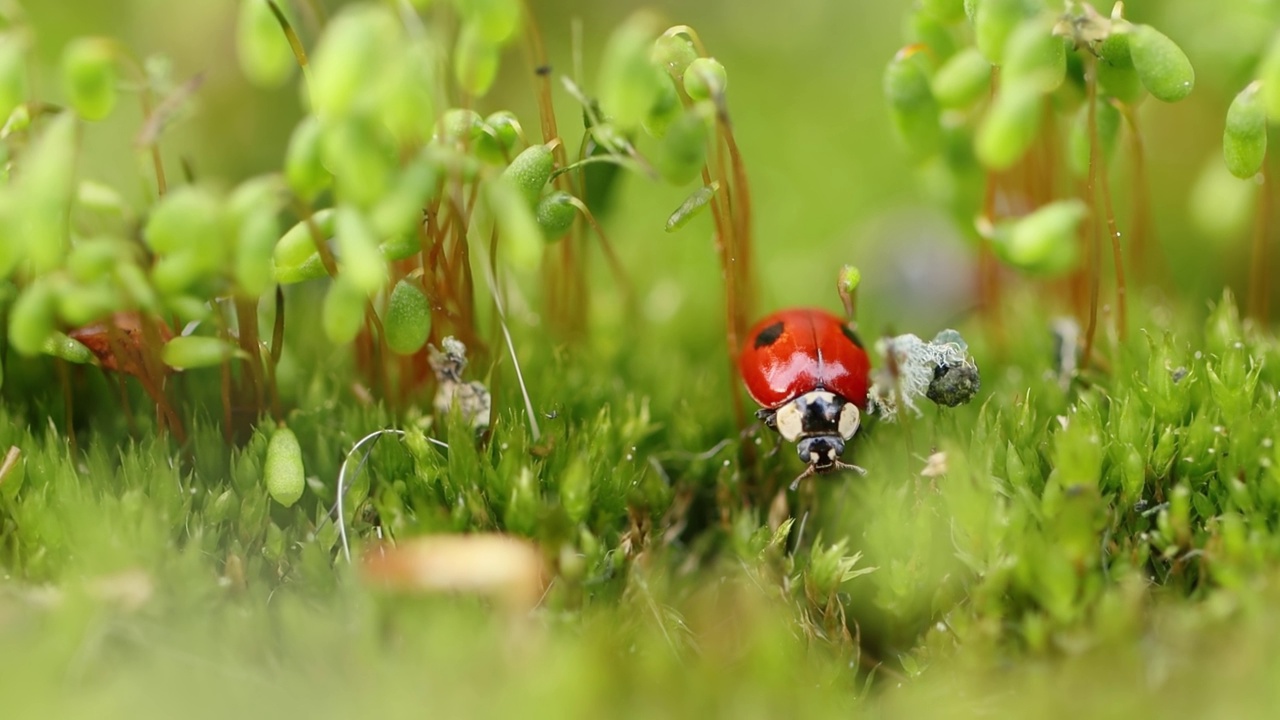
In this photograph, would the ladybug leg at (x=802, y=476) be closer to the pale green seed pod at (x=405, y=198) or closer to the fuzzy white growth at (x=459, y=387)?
the fuzzy white growth at (x=459, y=387)

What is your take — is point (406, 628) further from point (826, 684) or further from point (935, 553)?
point (935, 553)

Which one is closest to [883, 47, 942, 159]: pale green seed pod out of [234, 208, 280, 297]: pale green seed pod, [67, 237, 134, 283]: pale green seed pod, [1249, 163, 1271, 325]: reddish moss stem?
[1249, 163, 1271, 325]: reddish moss stem

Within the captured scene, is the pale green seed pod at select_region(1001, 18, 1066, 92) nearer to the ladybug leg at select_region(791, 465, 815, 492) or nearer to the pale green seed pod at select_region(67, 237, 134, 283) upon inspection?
the ladybug leg at select_region(791, 465, 815, 492)

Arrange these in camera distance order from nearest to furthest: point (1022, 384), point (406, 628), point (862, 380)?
1. point (406, 628)
2. point (862, 380)
3. point (1022, 384)

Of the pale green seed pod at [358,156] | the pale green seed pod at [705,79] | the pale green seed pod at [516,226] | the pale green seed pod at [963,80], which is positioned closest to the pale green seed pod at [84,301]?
the pale green seed pod at [358,156]

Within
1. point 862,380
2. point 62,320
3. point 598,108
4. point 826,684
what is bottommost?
point 826,684

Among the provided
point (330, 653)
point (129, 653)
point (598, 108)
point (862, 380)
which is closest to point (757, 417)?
point (862, 380)
